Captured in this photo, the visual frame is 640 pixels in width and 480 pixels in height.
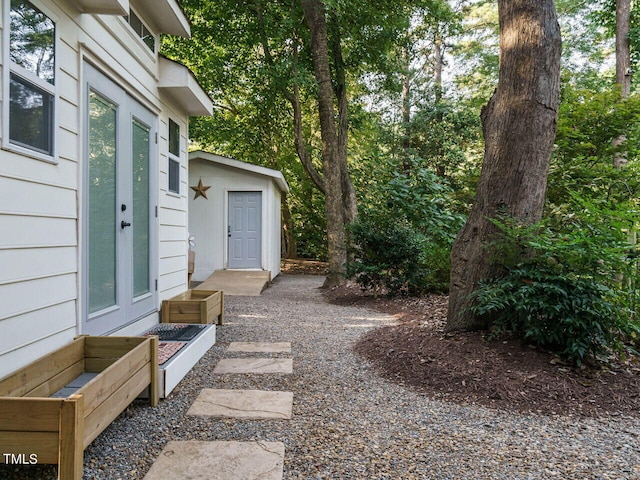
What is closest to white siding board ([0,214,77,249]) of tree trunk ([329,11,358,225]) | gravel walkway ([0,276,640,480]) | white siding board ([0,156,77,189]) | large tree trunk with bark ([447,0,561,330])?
white siding board ([0,156,77,189])

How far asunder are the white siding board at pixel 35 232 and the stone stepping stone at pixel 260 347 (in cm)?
188

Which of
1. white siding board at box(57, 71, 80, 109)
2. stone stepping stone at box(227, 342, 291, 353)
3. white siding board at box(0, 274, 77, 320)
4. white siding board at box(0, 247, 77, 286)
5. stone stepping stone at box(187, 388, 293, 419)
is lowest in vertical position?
stone stepping stone at box(227, 342, 291, 353)

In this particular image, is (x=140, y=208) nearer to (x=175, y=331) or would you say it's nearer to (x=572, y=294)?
(x=175, y=331)

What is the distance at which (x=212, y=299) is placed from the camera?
502 centimetres

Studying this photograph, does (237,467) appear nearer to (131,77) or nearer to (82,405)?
(82,405)

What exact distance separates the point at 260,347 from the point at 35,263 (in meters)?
2.30

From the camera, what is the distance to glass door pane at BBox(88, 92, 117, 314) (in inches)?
131

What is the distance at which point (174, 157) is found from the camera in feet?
17.8

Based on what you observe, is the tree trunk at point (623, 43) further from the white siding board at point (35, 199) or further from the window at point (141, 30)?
the white siding board at point (35, 199)

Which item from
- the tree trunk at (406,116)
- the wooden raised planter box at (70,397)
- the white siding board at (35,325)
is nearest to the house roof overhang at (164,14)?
the white siding board at (35,325)

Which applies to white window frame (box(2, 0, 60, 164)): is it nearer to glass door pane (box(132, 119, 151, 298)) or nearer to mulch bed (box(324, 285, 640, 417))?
glass door pane (box(132, 119, 151, 298))

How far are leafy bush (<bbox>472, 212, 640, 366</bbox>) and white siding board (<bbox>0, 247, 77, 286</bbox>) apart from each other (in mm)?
2966

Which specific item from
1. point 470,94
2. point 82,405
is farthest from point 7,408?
point 470,94

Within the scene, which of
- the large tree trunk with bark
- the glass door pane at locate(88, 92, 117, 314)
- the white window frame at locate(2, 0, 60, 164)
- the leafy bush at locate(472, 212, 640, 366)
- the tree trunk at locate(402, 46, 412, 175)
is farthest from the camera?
the tree trunk at locate(402, 46, 412, 175)
